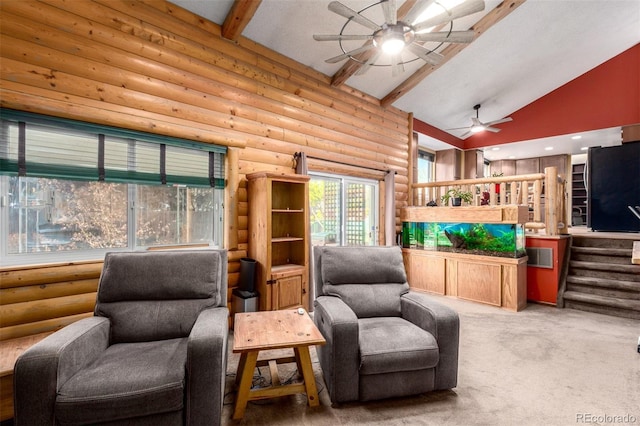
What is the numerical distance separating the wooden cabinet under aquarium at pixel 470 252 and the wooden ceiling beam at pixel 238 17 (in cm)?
389

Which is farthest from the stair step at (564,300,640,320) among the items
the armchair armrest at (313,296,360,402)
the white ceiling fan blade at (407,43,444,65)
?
the armchair armrest at (313,296,360,402)

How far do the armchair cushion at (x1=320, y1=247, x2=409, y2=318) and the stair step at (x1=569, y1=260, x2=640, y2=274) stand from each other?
12.2 ft

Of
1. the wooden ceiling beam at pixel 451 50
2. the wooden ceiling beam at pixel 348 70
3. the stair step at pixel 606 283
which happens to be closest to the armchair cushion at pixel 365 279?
the wooden ceiling beam at pixel 348 70

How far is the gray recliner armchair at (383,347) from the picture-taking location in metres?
2.04

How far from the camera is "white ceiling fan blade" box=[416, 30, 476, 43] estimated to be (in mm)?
2747

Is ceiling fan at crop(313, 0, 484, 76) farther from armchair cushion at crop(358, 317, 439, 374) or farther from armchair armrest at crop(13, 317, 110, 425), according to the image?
armchair armrest at crop(13, 317, 110, 425)

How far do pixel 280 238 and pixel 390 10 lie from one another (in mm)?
2542

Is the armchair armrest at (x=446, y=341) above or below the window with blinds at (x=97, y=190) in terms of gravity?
below

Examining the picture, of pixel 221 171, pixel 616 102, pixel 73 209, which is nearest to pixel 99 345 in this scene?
pixel 73 209

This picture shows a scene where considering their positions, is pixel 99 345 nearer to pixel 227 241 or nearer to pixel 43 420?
pixel 43 420

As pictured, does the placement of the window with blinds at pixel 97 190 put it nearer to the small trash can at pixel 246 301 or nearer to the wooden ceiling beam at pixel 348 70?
the small trash can at pixel 246 301

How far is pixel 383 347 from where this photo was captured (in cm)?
206

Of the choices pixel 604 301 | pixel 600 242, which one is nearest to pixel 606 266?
pixel 600 242

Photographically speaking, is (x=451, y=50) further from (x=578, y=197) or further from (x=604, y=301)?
(x=578, y=197)
